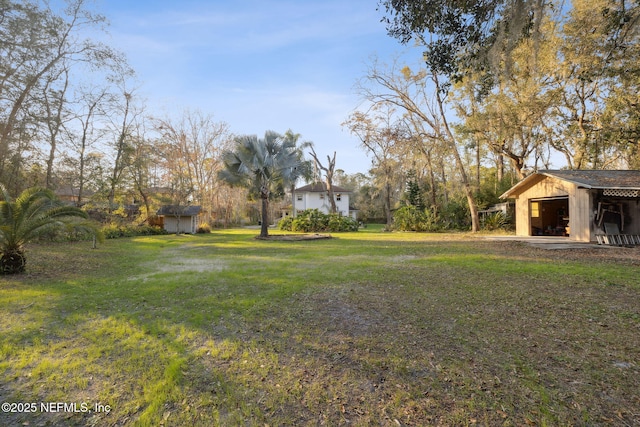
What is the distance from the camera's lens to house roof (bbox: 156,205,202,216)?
26.1 metres

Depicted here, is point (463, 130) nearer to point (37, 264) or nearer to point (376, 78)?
point (376, 78)

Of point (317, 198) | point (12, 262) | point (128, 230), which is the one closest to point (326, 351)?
point (12, 262)

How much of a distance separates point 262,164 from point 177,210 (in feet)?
37.5

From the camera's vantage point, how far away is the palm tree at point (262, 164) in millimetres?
18578

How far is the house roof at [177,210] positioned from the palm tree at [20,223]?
17492 mm

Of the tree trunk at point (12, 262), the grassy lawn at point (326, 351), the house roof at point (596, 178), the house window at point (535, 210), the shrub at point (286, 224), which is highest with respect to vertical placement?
the house roof at point (596, 178)

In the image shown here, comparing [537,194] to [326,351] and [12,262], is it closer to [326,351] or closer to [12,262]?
[326,351]

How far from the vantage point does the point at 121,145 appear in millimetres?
22531

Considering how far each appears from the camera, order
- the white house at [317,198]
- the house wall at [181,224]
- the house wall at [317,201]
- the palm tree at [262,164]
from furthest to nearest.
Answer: the house wall at [317,201], the white house at [317,198], the house wall at [181,224], the palm tree at [262,164]

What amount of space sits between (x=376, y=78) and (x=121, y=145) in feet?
62.6

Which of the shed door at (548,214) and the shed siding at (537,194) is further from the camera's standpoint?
the shed door at (548,214)

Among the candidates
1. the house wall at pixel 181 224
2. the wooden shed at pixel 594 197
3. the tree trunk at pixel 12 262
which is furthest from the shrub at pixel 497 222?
the house wall at pixel 181 224

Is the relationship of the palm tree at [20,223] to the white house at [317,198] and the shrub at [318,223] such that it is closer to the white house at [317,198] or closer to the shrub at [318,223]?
the shrub at [318,223]

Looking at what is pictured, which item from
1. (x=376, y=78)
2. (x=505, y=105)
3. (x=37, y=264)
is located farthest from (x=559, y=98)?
(x=37, y=264)
